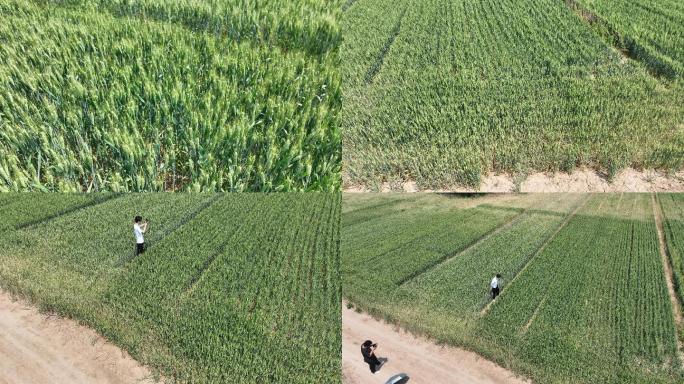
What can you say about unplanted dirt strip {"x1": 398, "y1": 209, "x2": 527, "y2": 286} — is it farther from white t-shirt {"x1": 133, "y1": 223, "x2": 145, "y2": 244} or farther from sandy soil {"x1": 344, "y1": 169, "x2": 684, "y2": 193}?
white t-shirt {"x1": 133, "y1": 223, "x2": 145, "y2": 244}

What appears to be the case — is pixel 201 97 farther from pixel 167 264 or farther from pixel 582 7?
pixel 582 7

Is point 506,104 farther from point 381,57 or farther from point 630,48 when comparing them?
point 630,48

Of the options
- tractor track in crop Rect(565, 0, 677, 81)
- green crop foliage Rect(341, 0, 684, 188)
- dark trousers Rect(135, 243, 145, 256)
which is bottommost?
dark trousers Rect(135, 243, 145, 256)

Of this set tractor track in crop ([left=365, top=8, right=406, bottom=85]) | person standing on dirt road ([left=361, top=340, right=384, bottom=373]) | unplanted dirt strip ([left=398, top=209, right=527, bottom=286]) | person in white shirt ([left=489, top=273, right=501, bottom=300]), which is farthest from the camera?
tractor track in crop ([left=365, top=8, right=406, bottom=85])

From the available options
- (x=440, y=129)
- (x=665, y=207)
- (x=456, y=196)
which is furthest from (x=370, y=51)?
(x=665, y=207)

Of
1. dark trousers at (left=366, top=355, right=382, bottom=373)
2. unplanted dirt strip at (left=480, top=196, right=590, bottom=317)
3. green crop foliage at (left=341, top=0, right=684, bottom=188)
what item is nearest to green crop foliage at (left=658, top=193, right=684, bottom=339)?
green crop foliage at (left=341, top=0, right=684, bottom=188)

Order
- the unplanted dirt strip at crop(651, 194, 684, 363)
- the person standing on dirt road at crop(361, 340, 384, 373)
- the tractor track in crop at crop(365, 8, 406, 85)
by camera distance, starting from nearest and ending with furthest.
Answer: the unplanted dirt strip at crop(651, 194, 684, 363)
the person standing on dirt road at crop(361, 340, 384, 373)
the tractor track in crop at crop(365, 8, 406, 85)
